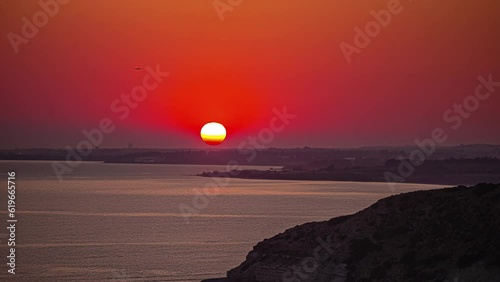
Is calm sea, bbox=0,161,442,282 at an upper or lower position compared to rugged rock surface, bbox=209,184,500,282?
upper

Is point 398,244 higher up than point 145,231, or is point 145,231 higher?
point 145,231

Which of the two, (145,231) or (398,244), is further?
(145,231)

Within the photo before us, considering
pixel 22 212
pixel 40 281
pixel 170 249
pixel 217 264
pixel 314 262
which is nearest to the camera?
pixel 314 262

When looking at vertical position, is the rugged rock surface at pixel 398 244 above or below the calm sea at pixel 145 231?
below

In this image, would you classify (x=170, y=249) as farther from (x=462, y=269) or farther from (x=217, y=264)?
(x=462, y=269)

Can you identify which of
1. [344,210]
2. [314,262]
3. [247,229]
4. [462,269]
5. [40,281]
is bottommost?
[462,269]

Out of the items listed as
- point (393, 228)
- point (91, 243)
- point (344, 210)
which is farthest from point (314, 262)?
point (344, 210)

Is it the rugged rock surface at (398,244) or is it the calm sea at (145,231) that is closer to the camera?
the rugged rock surface at (398,244)

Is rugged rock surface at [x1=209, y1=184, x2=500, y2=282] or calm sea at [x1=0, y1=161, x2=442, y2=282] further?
calm sea at [x1=0, y1=161, x2=442, y2=282]
